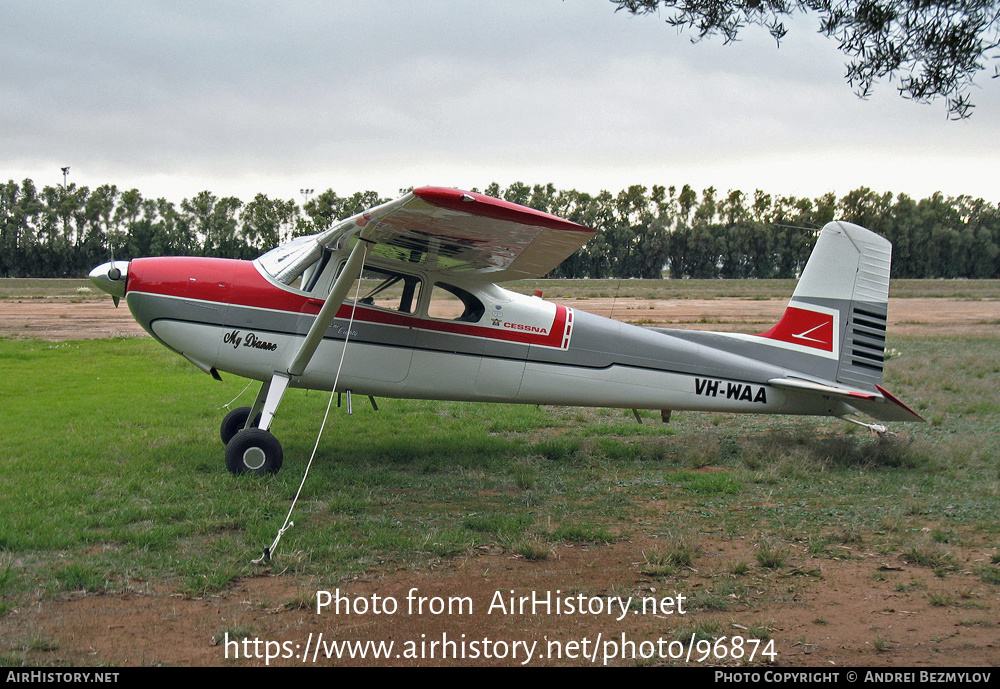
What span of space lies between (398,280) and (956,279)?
83366mm

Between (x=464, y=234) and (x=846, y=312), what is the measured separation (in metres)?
5.08

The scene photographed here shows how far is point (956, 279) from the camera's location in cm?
7488

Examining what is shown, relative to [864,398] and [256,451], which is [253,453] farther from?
[864,398]

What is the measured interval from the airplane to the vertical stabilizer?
17 mm

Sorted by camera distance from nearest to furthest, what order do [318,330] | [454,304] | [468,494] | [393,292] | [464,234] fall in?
[464,234]
[468,494]
[318,330]
[393,292]
[454,304]

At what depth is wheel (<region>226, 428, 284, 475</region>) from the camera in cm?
703

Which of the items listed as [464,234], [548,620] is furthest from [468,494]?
[548,620]

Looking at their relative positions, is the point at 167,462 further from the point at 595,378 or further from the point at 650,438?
the point at 650,438

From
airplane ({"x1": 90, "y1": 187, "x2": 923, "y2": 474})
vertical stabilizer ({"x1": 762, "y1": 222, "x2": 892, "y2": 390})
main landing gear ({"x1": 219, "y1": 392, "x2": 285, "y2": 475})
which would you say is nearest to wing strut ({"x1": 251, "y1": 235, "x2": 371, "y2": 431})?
airplane ({"x1": 90, "y1": 187, "x2": 923, "y2": 474})

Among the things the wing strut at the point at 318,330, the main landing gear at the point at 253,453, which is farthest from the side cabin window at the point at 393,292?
the main landing gear at the point at 253,453

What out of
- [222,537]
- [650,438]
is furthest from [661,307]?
[222,537]

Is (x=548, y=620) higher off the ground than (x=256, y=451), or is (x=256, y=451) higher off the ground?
(x=256, y=451)

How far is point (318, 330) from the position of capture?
7062 millimetres

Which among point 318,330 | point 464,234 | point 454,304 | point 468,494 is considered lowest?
Result: point 468,494
